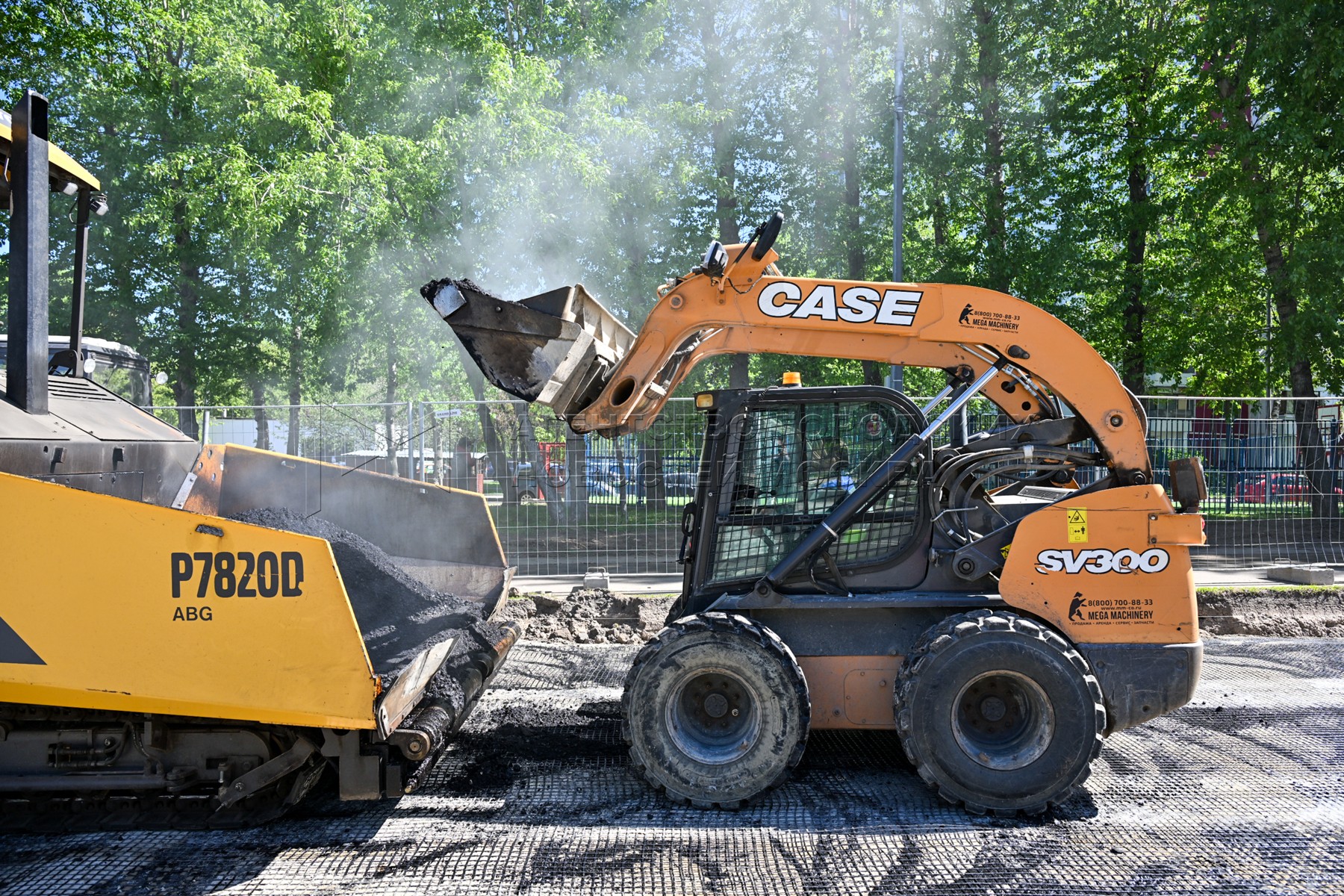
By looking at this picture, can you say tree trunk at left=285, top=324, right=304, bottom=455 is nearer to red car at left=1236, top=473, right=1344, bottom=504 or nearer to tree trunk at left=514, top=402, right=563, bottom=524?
tree trunk at left=514, top=402, right=563, bottom=524

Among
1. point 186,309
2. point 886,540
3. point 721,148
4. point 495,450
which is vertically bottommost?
point 886,540

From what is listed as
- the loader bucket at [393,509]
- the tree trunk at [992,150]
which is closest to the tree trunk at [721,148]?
the tree trunk at [992,150]

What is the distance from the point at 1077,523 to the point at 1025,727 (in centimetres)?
104

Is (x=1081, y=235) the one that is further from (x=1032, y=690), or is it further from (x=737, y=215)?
(x=1032, y=690)

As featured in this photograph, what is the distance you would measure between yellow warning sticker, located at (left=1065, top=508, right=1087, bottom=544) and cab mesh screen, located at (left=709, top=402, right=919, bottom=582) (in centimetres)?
75

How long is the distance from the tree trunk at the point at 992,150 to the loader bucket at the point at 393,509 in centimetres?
1125

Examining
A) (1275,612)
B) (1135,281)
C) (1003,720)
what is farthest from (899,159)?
(1003,720)

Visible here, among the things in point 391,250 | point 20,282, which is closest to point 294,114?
point 391,250

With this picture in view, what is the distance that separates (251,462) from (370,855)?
295cm

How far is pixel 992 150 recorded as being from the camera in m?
15.4

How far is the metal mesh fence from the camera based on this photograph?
9.97 metres

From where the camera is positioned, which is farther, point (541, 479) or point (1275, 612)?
point (541, 479)

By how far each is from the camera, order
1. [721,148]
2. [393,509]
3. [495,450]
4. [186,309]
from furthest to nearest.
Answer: [186,309] < [721,148] < [495,450] < [393,509]

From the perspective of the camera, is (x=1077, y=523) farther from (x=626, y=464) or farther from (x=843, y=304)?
(x=626, y=464)
